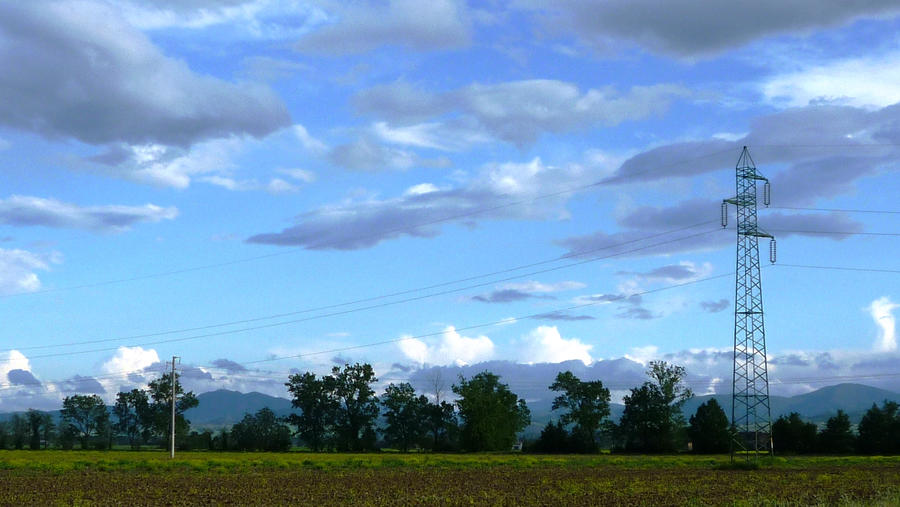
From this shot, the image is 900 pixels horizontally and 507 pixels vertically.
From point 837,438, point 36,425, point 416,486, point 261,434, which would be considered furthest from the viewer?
point 36,425

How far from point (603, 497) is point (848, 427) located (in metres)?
91.9

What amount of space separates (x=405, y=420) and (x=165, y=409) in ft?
168

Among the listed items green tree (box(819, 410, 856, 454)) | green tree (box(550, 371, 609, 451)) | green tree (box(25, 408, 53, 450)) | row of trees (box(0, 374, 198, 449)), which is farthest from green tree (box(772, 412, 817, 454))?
green tree (box(25, 408, 53, 450))

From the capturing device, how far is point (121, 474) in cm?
7275

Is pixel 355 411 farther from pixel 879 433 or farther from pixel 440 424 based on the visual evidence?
pixel 879 433

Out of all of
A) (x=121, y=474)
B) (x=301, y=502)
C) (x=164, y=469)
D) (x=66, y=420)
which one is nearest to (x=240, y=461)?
(x=164, y=469)

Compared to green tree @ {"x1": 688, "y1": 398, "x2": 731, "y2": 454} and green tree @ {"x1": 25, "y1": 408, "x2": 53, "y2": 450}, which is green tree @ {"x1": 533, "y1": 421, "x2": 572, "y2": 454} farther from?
green tree @ {"x1": 25, "y1": 408, "x2": 53, "y2": 450}

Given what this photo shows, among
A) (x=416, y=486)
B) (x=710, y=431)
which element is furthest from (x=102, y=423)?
(x=416, y=486)

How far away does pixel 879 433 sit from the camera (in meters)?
126

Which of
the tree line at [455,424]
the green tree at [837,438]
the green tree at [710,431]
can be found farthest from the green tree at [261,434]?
the green tree at [837,438]

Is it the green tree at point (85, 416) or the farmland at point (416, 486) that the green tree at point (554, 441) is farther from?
the green tree at point (85, 416)

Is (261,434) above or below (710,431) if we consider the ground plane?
below

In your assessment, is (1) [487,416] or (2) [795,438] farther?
(1) [487,416]

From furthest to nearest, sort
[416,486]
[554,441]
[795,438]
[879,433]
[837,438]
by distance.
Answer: [554,441], [795,438], [837,438], [879,433], [416,486]
